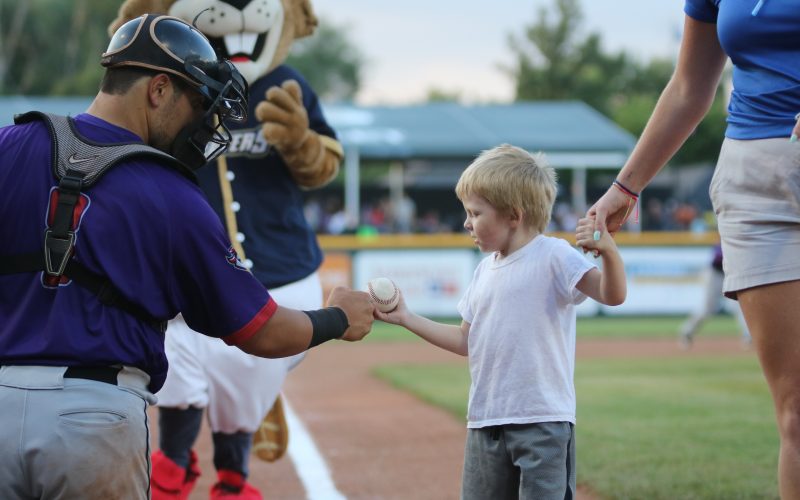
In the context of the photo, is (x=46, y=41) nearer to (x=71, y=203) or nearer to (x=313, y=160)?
(x=313, y=160)

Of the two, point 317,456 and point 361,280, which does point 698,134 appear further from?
point 317,456

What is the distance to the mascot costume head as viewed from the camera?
496 centimetres

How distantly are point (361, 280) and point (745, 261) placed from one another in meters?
16.6

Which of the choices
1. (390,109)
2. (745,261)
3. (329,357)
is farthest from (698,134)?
(745,261)

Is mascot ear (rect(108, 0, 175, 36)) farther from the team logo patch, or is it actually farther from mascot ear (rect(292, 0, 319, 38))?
the team logo patch

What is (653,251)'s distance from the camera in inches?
815

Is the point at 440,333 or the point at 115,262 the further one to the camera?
the point at 440,333

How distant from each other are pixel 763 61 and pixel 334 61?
282 feet

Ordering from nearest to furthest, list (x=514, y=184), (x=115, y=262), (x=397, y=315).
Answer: (x=115, y=262)
(x=514, y=184)
(x=397, y=315)

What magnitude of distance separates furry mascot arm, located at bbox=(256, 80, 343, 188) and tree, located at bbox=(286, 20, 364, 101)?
81.6m

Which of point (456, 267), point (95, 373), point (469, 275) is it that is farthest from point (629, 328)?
point (95, 373)

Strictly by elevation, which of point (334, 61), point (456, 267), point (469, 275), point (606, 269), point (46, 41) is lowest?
point (334, 61)

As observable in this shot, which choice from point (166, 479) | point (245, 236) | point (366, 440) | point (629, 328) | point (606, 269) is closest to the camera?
point (606, 269)

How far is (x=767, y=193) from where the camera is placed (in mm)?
3326
